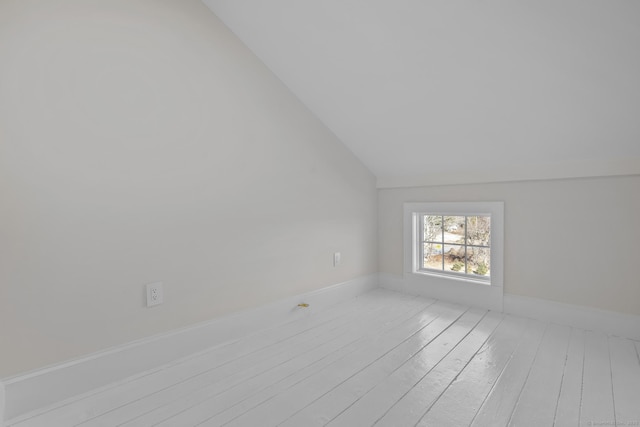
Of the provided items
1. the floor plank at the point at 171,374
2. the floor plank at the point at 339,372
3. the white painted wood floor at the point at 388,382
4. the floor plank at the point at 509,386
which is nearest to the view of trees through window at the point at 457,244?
the floor plank at the point at 339,372

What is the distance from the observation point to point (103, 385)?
5.31 ft

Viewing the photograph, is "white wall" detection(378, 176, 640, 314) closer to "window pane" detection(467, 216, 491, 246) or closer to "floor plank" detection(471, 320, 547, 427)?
"window pane" detection(467, 216, 491, 246)

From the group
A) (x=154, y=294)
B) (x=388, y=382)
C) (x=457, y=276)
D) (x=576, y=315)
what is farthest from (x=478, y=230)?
(x=154, y=294)

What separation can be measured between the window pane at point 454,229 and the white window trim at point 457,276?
0.38 feet

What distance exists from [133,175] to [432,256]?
99.3 inches

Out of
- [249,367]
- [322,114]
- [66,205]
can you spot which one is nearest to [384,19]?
[322,114]

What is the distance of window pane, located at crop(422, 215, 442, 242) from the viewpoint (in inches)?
121

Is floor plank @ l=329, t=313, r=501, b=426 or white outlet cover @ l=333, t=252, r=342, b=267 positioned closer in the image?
floor plank @ l=329, t=313, r=501, b=426

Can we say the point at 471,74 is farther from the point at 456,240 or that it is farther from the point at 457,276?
the point at 457,276

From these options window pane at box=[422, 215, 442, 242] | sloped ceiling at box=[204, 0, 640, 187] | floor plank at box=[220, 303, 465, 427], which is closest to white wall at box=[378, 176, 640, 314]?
sloped ceiling at box=[204, 0, 640, 187]

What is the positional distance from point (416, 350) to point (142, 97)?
6.76 feet

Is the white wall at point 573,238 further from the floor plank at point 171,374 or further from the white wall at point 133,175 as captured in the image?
the white wall at point 133,175

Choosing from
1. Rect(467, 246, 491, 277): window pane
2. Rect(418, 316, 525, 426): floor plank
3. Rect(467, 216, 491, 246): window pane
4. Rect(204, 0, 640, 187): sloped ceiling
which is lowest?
Rect(418, 316, 525, 426): floor plank

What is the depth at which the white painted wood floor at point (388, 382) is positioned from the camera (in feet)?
4.51
